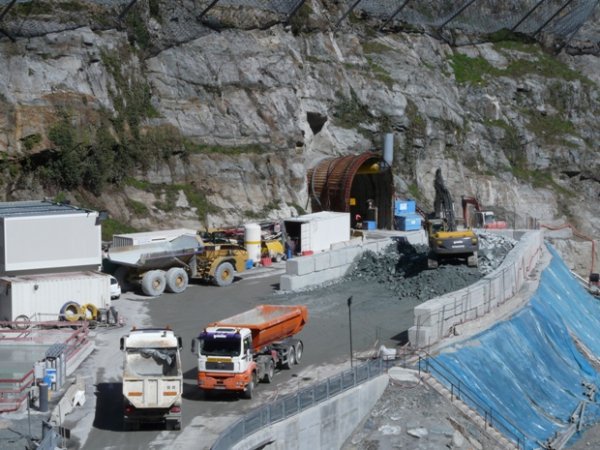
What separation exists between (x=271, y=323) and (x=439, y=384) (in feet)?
16.7

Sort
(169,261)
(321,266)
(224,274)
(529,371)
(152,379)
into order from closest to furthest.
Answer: (152,379) < (529,371) < (169,261) < (224,274) < (321,266)

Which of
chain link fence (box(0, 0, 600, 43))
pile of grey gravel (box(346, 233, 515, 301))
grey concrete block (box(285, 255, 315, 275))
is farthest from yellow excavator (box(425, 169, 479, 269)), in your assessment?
chain link fence (box(0, 0, 600, 43))

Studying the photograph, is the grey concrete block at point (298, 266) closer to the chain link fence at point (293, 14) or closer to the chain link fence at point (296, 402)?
the chain link fence at point (296, 402)

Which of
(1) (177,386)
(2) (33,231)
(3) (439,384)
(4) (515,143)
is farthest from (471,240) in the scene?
(4) (515,143)

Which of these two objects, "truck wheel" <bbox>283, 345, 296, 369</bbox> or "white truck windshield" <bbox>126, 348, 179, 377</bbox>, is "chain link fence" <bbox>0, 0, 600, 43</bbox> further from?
"white truck windshield" <bbox>126, 348, 179, 377</bbox>

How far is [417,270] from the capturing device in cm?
4266

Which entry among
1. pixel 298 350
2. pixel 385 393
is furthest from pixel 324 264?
pixel 385 393

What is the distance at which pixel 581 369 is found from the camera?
119ft

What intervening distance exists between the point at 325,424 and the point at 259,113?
34934 mm

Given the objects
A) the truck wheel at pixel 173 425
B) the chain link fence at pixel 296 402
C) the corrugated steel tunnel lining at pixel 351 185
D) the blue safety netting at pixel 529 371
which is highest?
the corrugated steel tunnel lining at pixel 351 185

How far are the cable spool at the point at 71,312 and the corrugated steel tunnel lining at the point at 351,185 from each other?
24.4m

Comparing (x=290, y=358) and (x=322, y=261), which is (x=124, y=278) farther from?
(x=290, y=358)

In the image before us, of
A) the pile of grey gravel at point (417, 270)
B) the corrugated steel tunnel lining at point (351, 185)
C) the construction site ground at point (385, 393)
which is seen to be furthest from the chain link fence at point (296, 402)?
the corrugated steel tunnel lining at point (351, 185)

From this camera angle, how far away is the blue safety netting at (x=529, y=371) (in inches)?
1117
